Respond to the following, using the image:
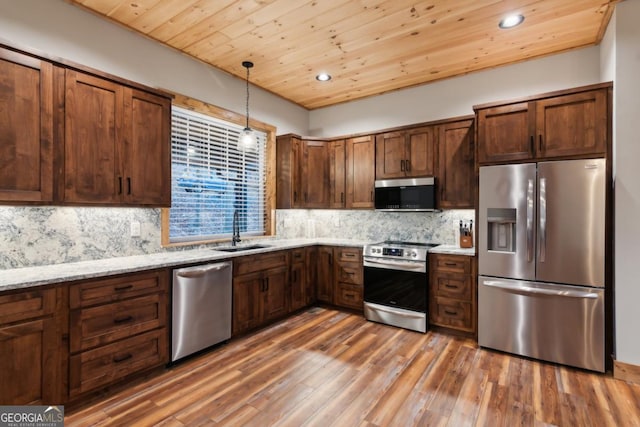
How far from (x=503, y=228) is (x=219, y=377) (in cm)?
289

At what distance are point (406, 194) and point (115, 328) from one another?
3.24 metres

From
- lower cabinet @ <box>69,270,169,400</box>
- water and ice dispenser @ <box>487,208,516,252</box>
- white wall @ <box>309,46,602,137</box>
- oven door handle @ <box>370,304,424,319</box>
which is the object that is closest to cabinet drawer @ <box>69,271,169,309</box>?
lower cabinet @ <box>69,270,169,400</box>

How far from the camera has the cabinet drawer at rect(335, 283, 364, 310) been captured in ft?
13.3

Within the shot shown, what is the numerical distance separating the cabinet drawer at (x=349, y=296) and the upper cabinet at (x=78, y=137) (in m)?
2.42

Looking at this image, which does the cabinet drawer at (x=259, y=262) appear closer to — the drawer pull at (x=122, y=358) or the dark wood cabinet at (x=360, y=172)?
the drawer pull at (x=122, y=358)

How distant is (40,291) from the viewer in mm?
1929

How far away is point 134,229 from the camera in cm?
292

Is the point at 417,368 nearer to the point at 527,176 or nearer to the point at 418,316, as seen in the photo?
the point at 418,316

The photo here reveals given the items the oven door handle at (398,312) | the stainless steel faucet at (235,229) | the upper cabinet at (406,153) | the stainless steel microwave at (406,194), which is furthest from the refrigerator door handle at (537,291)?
the stainless steel faucet at (235,229)

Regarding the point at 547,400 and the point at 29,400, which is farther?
the point at 547,400

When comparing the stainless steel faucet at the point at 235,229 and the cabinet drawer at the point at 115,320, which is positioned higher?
the stainless steel faucet at the point at 235,229

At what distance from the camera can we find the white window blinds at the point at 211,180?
11.2 feet

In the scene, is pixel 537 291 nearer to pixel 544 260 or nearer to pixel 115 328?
pixel 544 260

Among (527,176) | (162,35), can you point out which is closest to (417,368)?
(527,176)
